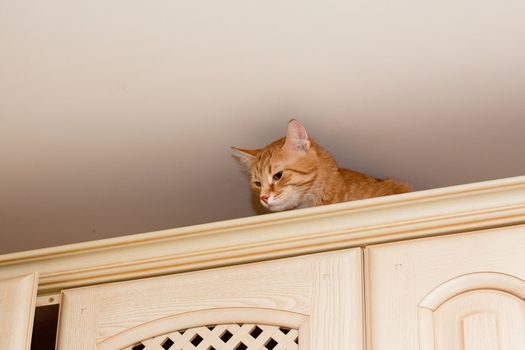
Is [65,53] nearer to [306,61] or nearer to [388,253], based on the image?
[306,61]

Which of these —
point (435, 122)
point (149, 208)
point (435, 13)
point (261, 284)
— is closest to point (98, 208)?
point (149, 208)

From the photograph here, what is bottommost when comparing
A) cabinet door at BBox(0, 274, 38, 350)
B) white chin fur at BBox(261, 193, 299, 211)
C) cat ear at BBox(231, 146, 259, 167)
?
cabinet door at BBox(0, 274, 38, 350)

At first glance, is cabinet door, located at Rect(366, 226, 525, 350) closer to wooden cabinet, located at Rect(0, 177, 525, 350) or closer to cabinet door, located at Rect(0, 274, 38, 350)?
wooden cabinet, located at Rect(0, 177, 525, 350)

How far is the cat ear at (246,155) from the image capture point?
225cm

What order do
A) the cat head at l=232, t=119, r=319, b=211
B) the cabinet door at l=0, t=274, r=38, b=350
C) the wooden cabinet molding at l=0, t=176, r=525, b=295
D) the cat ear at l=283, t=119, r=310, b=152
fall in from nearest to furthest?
the wooden cabinet molding at l=0, t=176, r=525, b=295 → the cabinet door at l=0, t=274, r=38, b=350 → the cat ear at l=283, t=119, r=310, b=152 → the cat head at l=232, t=119, r=319, b=211

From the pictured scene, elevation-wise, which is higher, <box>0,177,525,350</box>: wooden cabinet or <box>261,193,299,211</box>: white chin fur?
<box>261,193,299,211</box>: white chin fur

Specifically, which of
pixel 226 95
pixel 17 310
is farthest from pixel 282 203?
pixel 17 310

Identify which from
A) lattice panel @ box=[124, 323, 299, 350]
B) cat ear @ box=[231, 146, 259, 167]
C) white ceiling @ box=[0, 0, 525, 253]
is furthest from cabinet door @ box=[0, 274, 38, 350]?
cat ear @ box=[231, 146, 259, 167]

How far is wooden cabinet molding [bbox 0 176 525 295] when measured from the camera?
5.96ft

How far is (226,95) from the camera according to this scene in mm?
2102

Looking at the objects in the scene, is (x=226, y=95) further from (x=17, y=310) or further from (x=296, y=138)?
(x=17, y=310)

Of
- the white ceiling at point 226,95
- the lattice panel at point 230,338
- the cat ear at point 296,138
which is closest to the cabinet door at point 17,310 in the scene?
the lattice panel at point 230,338

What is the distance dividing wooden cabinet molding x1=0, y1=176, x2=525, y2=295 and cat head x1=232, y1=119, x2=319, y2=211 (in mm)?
338

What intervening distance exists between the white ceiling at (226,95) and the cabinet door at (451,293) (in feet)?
1.28
